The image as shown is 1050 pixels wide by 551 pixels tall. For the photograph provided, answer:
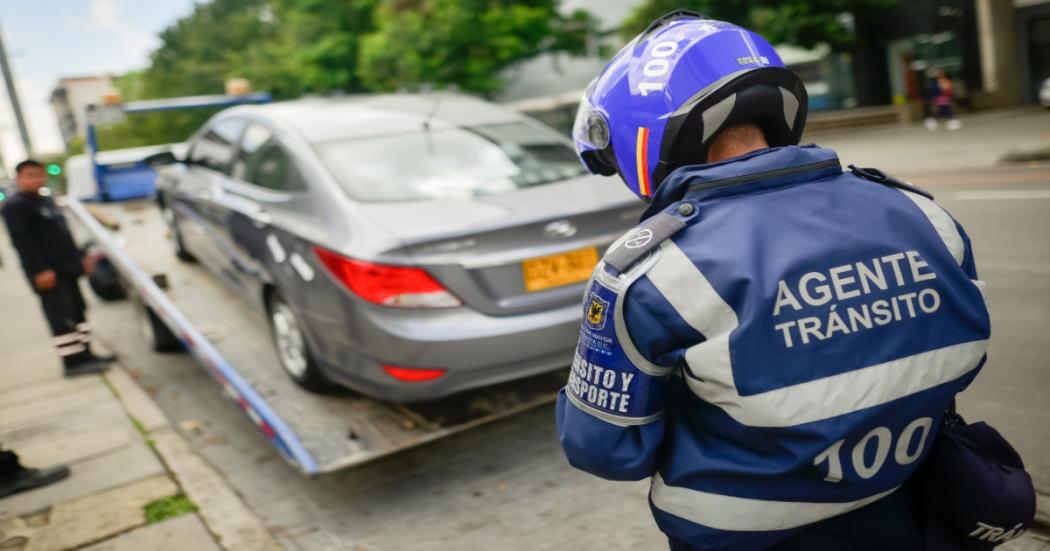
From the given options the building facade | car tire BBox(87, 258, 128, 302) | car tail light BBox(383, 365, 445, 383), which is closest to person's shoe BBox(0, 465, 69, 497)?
car tail light BBox(383, 365, 445, 383)

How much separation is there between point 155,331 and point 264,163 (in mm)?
2292

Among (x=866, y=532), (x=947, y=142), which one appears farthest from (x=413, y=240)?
(x=947, y=142)

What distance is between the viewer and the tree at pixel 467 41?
82.3ft

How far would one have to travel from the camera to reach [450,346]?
3.65 m

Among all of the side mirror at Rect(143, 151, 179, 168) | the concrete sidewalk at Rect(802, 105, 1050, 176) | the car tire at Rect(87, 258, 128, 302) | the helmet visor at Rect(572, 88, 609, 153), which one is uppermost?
the side mirror at Rect(143, 151, 179, 168)

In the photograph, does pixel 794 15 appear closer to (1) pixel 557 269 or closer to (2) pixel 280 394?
(1) pixel 557 269

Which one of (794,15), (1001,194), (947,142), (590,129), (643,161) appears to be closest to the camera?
(643,161)

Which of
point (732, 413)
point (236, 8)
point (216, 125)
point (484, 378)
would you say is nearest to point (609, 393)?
point (732, 413)

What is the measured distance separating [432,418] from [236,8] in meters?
49.6

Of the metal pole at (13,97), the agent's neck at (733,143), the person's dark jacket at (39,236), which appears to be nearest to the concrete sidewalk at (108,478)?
the person's dark jacket at (39,236)

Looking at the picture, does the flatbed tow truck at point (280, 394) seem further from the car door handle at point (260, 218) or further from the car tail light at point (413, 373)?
the car door handle at point (260, 218)

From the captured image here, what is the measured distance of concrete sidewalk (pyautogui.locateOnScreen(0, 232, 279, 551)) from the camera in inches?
145

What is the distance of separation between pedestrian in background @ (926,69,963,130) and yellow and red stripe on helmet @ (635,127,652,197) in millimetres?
21265

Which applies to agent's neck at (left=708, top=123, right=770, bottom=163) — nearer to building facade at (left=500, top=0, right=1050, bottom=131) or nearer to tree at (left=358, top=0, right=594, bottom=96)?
building facade at (left=500, top=0, right=1050, bottom=131)
